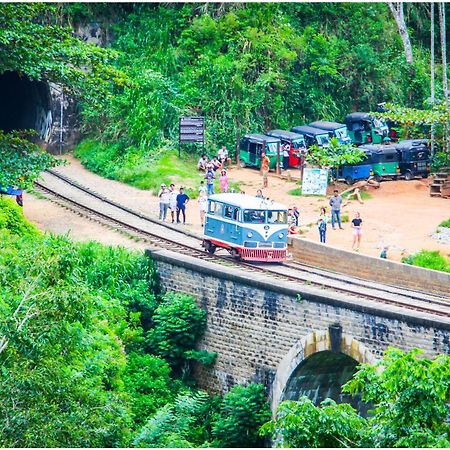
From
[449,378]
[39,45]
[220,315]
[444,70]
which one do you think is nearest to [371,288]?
[220,315]

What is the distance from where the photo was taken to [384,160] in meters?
50.8

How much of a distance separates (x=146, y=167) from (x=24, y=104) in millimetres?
9966

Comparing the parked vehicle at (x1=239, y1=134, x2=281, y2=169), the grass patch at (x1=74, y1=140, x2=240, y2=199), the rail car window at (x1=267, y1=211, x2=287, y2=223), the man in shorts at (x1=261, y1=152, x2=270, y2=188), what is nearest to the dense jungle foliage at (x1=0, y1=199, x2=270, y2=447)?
the rail car window at (x1=267, y1=211, x2=287, y2=223)

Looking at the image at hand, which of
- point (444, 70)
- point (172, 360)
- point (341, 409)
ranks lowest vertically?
point (172, 360)

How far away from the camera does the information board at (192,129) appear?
5019cm

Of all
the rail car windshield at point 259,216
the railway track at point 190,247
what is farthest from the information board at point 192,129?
the rail car windshield at point 259,216

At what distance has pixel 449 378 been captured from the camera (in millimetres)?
23406

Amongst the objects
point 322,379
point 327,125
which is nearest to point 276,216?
point 322,379

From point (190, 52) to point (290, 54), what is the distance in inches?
146

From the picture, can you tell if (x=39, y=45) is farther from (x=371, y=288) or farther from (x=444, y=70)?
(x=444, y=70)

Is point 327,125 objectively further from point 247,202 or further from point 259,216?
point 259,216

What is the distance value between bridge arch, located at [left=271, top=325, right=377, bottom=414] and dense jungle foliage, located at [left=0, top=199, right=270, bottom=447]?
0.66 metres

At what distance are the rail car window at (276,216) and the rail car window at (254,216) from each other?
16 cm

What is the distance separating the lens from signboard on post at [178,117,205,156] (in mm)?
50188
